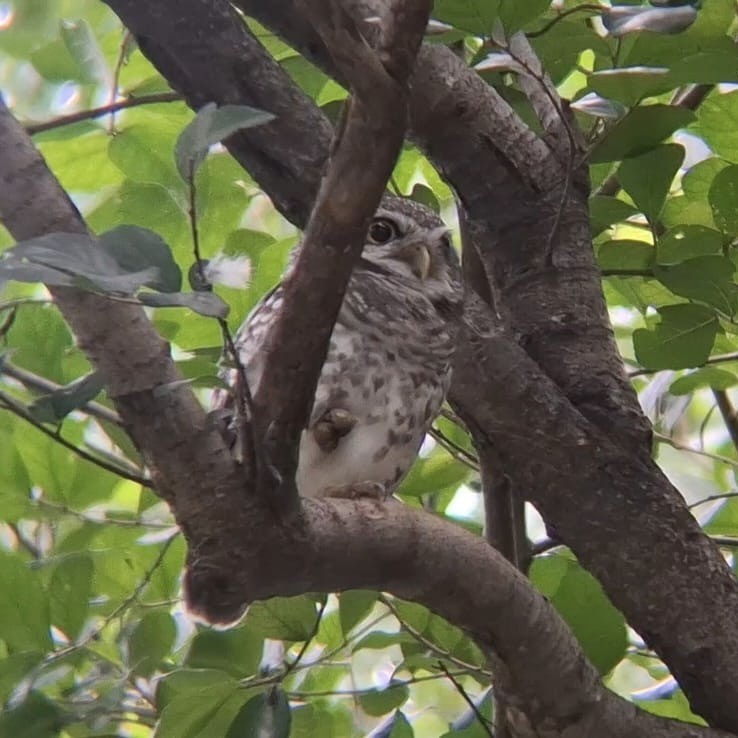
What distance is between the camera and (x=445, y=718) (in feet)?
6.13

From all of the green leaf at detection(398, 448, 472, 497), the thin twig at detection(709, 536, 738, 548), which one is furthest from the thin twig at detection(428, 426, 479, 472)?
the thin twig at detection(709, 536, 738, 548)

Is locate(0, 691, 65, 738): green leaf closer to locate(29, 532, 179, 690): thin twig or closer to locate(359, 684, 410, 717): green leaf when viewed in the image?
locate(29, 532, 179, 690): thin twig

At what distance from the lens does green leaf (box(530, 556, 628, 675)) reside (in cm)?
118

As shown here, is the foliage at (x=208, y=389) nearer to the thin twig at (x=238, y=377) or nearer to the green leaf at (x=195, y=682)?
the green leaf at (x=195, y=682)

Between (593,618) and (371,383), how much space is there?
0.30 m

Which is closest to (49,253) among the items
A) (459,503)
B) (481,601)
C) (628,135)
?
(481,601)

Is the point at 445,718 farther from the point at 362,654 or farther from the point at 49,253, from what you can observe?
the point at 49,253

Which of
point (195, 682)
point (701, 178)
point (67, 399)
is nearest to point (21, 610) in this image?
point (195, 682)

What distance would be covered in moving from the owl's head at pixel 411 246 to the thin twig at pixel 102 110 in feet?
0.99

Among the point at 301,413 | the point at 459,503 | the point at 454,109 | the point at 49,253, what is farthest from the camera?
the point at 459,503

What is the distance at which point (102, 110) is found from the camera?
50.4 inches

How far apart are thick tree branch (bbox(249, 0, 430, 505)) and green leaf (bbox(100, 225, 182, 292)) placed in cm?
9

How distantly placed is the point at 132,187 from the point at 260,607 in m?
0.46

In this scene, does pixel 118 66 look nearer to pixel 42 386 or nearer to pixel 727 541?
pixel 42 386
